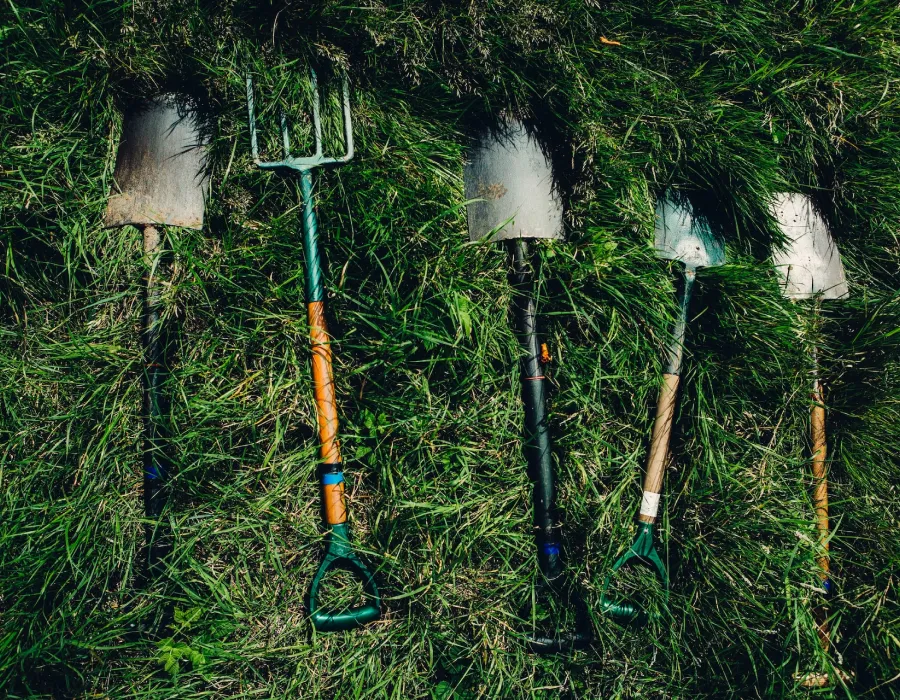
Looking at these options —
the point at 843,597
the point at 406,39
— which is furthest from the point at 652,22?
the point at 843,597

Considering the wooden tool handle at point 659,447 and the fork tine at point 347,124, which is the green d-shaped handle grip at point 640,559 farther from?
the fork tine at point 347,124

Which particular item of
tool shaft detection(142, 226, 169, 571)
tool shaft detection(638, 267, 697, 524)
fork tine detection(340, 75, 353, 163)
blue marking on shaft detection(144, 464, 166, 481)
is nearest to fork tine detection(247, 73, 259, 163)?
fork tine detection(340, 75, 353, 163)

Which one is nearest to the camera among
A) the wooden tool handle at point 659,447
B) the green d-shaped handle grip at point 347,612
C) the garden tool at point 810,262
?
the green d-shaped handle grip at point 347,612

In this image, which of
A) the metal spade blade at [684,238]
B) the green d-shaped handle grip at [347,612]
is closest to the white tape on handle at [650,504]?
the metal spade blade at [684,238]

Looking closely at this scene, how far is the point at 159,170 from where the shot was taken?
1.98m

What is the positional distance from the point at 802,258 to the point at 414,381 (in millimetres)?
1703

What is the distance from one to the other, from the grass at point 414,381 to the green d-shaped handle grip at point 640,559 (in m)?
0.06

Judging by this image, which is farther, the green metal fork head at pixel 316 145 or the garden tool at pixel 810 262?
the garden tool at pixel 810 262

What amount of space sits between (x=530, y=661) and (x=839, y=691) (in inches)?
48.4

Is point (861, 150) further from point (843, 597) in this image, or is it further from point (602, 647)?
point (602, 647)

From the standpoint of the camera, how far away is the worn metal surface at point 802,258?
2.14m

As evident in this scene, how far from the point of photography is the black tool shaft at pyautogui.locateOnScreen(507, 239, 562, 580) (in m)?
1.96

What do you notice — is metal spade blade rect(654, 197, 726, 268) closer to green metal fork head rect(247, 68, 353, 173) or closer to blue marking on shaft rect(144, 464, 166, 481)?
green metal fork head rect(247, 68, 353, 173)

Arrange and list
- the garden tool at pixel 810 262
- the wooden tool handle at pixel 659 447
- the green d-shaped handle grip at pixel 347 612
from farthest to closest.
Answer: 1. the garden tool at pixel 810 262
2. the wooden tool handle at pixel 659 447
3. the green d-shaped handle grip at pixel 347 612
